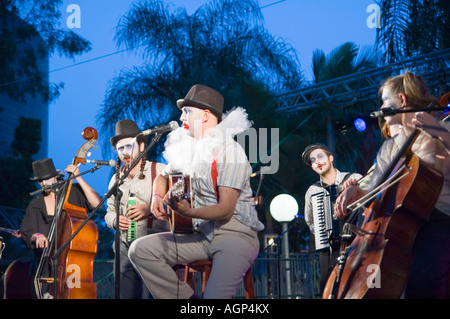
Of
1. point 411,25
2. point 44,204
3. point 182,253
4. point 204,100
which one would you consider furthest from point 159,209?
point 411,25

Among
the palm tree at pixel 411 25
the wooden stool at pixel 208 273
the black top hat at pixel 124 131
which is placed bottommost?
the wooden stool at pixel 208 273

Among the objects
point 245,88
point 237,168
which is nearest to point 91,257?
point 237,168

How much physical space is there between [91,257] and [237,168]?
2.45m

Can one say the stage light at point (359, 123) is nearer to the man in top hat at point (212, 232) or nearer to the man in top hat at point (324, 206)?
the man in top hat at point (324, 206)

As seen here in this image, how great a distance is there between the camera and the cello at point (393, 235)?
10.9 ft

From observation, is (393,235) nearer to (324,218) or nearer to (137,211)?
(137,211)

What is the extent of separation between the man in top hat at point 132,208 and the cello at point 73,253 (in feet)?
1.21

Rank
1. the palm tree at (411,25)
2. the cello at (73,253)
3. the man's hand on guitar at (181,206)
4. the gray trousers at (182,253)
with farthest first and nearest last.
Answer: the palm tree at (411,25) < the cello at (73,253) < the gray trousers at (182,253) < the man's hand on guitar at (181,206)

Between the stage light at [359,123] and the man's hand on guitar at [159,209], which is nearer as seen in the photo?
the man's hand on guitar at [159,209]

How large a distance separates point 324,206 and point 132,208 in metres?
2.35

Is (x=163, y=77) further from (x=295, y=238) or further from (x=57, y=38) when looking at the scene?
(x=295, y=238)

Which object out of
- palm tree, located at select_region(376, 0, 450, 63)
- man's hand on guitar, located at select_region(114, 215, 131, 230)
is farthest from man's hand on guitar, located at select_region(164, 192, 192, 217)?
palm tree, located at select_region(376, 0, 450, 63)

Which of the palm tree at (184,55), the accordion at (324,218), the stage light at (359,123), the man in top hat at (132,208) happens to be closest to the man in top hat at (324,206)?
the accordion at (324,218)

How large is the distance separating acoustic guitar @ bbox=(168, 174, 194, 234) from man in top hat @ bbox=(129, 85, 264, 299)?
0.04m
